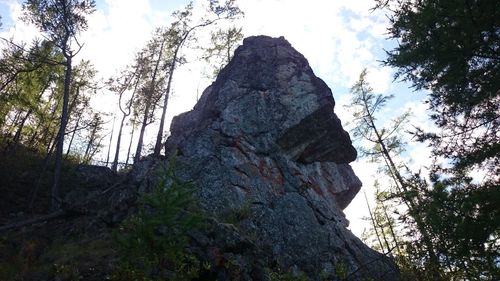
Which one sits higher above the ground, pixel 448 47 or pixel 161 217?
pixel 448 47

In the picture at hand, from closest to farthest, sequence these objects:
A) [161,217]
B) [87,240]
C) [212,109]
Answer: [161,217]
[87,240]
[212,109]

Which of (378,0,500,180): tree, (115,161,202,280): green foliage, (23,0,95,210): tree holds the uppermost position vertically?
(23,0,95,210): tree

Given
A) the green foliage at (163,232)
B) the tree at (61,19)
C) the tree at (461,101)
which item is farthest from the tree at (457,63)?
the tree at (61,19)

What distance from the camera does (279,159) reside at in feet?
53.1

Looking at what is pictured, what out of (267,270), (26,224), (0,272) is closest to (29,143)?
(26,224)

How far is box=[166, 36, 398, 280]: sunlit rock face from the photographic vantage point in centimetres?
1224

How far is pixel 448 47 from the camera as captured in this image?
25.0 ft

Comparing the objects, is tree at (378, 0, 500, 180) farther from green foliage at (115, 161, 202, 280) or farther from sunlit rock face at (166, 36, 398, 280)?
green foliage at (115, 161, 202, 280)

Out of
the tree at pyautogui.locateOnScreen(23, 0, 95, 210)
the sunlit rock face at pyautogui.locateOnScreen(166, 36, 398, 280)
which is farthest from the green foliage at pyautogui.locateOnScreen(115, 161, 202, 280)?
the tree at pyautogui.locateOnScreen(23, 0, 95, 210)

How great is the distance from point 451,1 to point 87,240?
1179 cm

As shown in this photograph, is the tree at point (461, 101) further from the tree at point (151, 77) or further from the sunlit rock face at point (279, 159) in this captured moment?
the tree at point (151, 77)


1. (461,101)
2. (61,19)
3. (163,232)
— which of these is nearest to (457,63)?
(461,101)

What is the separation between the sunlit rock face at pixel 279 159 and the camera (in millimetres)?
12242

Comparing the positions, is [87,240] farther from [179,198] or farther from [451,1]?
[451,1]
